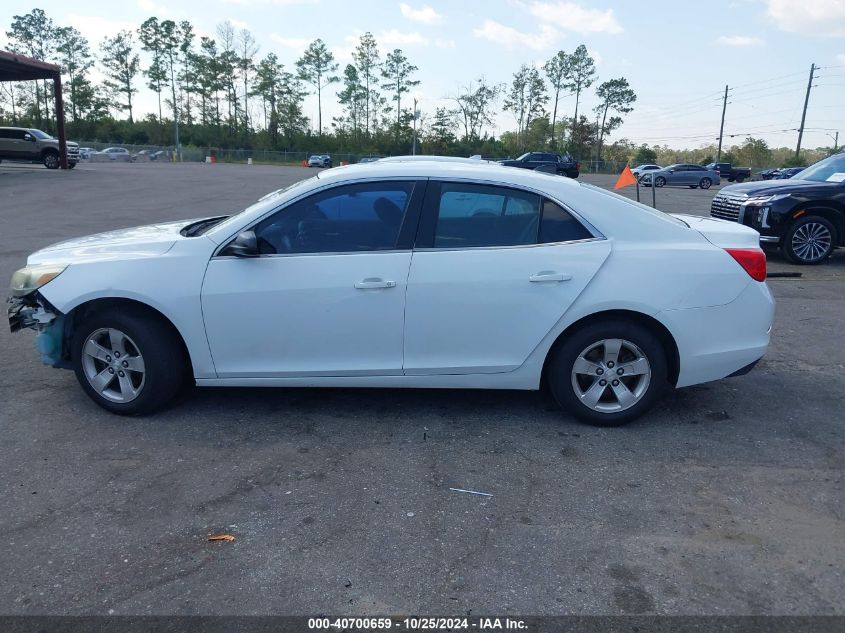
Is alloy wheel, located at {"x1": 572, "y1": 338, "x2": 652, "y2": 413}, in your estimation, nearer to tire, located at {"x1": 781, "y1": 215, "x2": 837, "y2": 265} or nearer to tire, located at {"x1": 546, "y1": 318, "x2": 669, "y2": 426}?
tire, located at {"x1": 546, "y1": 318, "x2": 669, "y2": 426}

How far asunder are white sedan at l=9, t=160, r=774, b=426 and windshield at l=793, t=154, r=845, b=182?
316 inches

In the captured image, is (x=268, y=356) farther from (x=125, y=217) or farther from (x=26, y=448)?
(x=125, y=217)

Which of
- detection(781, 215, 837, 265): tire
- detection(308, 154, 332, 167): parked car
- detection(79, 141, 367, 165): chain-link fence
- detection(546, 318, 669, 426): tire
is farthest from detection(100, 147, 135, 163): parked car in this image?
detection(546, 318, 669, 426): tire

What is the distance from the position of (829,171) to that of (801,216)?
1278 millimetres

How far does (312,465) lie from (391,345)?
0.89 m

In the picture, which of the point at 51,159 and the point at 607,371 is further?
the point at 51,159

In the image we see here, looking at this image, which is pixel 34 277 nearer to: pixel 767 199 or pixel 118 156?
pixel 767 199

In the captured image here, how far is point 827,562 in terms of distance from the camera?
3.11 metres

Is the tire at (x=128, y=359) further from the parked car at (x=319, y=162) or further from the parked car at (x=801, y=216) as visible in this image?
the parked car at (x=319, y=162)

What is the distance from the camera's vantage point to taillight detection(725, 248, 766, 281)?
4.47 m

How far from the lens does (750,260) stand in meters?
4.48

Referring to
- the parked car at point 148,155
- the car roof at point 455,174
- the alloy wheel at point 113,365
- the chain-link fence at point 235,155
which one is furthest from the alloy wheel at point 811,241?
the chain-link fence at point 235,155

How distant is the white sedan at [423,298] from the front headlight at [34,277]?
17 mm

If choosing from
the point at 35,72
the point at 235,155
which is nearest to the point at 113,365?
the point at 35,72
